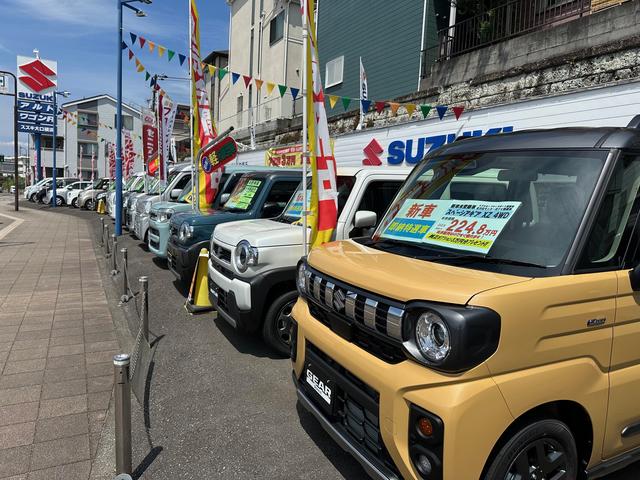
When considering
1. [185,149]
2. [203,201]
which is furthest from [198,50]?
[185,149]

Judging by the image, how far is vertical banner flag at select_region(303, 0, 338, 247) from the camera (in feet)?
15.1

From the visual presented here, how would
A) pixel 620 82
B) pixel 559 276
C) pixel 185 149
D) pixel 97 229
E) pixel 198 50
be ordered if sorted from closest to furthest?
pixel 559 276 → pixel 620 82 → pixel 198 50 → pixel 97 229 → pixel 185 149

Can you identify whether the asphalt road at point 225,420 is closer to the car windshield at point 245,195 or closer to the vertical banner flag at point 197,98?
the car windshield at point 245,195

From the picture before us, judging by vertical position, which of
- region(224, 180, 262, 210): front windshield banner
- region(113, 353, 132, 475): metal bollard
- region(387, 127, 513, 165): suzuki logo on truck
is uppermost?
region(387, 127, 513, 165): suzuki logo on truck

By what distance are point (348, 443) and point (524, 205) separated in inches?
64.8

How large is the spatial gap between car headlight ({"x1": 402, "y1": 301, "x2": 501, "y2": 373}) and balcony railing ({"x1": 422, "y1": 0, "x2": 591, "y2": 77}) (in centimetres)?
889

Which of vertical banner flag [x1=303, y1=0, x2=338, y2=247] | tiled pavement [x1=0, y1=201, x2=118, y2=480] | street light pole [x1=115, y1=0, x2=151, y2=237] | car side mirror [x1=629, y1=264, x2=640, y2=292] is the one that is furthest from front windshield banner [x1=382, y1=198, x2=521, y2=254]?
street light pole [x1=115, y1=0, x2=151, y2=237]

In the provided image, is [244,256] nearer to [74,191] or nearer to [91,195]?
[91,195]

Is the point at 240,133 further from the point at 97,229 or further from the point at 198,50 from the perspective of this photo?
the point at 198,50

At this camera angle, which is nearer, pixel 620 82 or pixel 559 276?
pixel 559 276

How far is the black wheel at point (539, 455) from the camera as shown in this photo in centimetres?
199

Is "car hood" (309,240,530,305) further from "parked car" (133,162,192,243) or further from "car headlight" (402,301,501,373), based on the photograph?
"parked car" (133,162,192,243)

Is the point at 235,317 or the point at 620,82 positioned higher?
the point at 620,82

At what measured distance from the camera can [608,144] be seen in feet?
A: 7.94
